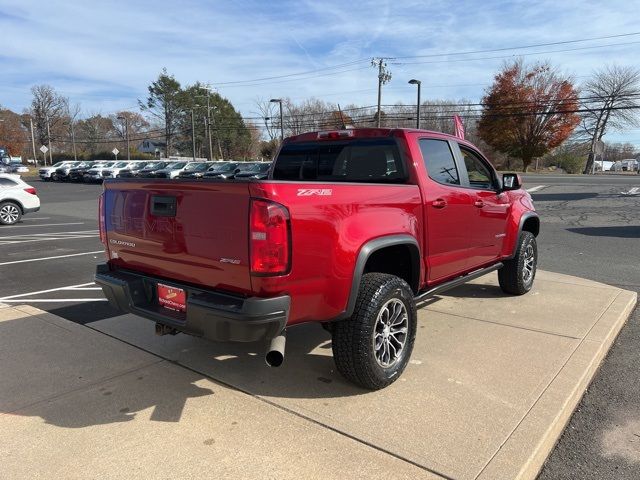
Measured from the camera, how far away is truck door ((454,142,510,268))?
15.6 ft

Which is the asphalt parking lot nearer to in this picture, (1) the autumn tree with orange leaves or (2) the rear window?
(2) the rear window

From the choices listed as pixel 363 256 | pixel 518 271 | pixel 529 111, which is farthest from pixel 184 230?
pixel 529 111

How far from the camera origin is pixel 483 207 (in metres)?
4.87

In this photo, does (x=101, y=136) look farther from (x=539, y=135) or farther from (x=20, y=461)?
(x=20, y=461)

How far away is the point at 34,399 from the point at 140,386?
685 mm

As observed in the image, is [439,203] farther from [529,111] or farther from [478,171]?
[529,111]

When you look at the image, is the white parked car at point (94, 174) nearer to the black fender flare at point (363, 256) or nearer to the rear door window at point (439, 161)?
the rear door window at point (439, 161)

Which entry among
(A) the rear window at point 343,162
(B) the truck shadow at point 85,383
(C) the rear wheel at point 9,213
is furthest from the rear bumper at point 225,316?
(C) the rear wheel at point 9,213

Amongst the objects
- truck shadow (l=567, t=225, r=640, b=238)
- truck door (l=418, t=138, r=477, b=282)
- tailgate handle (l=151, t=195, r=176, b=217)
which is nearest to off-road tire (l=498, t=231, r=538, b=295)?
truck door (l=418, t=138, r=477, b=282)

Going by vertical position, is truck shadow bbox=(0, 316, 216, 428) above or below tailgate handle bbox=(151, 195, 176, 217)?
below

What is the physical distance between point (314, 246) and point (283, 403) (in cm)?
115

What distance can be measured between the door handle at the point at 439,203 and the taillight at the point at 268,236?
5.54ft

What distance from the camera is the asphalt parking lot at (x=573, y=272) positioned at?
293 cm

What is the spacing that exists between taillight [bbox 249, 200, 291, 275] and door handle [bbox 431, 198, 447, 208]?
5.54ft
